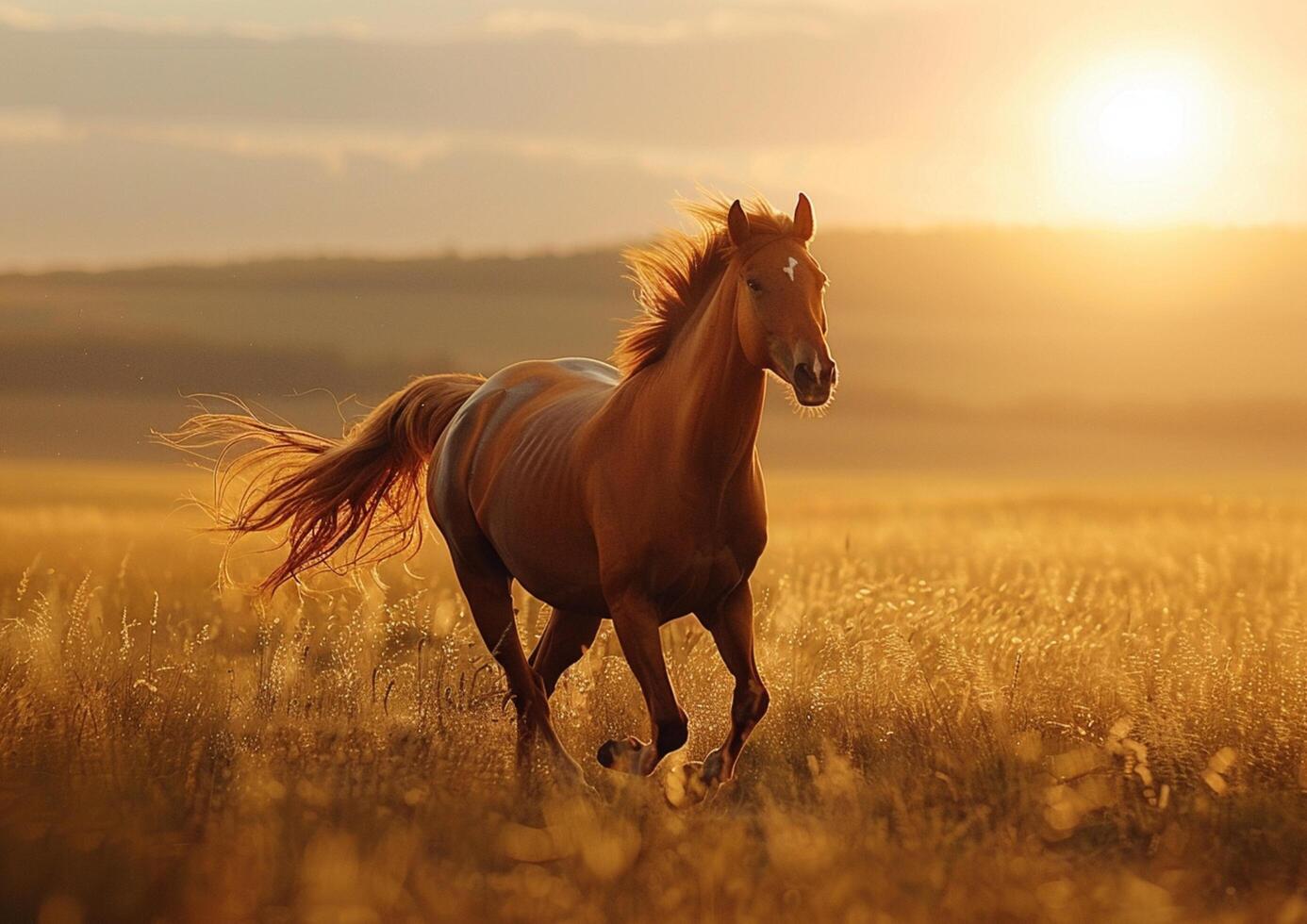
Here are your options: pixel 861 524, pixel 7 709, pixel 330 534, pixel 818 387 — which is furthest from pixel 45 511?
pixel 818 387

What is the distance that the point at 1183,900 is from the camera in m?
5.66

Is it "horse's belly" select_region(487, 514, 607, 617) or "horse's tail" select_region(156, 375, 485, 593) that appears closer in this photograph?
"horse's belly" select_region(487, 514, 607, 617)

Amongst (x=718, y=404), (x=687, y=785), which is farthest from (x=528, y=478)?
(x=687, y=785)

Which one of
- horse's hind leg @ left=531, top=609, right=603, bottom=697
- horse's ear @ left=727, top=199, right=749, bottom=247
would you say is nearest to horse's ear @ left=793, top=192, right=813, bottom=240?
horse's ear @ left=727, top=199, right=749, bottom=247

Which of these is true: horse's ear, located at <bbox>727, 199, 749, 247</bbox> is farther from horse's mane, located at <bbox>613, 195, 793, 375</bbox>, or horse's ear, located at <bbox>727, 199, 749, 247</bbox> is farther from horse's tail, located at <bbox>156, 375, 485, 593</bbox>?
horse's tail, located at <bbox>156, 375, 485, 593</bbox>

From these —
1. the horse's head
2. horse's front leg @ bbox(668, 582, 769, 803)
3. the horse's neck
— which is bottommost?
horse's front leg @ bbox(668, 582, 769, 803)

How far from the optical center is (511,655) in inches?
324

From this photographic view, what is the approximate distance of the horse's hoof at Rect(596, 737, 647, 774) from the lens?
7160 mm

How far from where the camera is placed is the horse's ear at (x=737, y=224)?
22.5 ft

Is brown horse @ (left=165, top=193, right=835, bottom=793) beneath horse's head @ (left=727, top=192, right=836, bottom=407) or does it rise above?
Answer: beneath

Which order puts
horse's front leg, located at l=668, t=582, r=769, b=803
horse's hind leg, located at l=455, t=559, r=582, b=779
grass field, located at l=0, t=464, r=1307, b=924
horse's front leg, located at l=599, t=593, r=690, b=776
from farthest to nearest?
horse's hind leg, located at l=455, t=559, r=582, b=779, horse's front leg, located at l=668, t=582, r=769, b=803, horse's front leg, located at l=599, t=593, r=690, b=776, grass field, located at l=0, t=464, r=1307, b=924

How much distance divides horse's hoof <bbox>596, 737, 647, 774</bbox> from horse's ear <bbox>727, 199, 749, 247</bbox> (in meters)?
2.15

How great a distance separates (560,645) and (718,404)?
2.14 m

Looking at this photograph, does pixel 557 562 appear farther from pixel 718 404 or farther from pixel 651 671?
pixel 718 404
